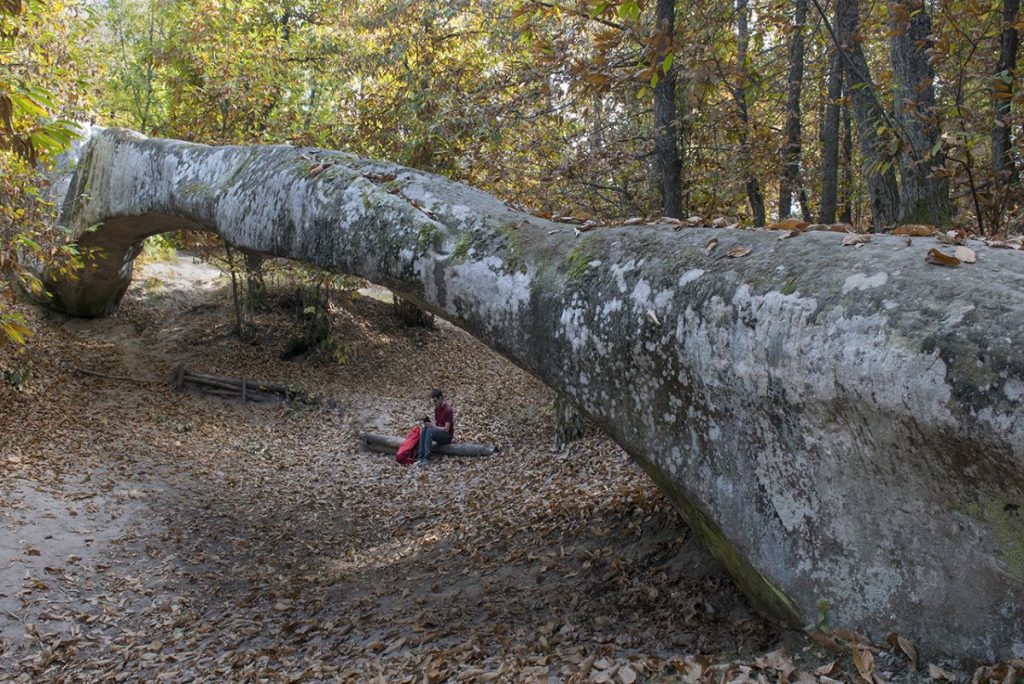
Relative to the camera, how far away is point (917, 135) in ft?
19.0

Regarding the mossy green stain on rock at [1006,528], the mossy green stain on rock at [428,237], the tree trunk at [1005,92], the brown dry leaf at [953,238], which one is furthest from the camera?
the tree trunk at [1005,92]

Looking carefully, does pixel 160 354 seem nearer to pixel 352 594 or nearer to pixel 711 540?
pixel 352 594

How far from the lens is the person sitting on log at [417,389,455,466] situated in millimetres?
10547

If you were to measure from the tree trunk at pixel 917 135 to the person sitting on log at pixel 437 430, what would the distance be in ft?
20.8

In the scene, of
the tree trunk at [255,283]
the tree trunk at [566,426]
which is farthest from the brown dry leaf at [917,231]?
the tree trunk at [255,283]

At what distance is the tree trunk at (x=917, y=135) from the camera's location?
575cm

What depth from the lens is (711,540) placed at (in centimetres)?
411

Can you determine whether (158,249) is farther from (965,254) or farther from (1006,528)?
(1006,528)

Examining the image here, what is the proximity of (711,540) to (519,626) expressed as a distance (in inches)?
56.4

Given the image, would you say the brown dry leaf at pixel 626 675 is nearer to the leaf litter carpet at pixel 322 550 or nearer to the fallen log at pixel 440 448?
the leaf litter carpet at pixel 322 550

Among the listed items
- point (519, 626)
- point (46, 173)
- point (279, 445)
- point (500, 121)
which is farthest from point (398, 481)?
point (46, 173)

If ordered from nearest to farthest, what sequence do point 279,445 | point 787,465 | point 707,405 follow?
point 787,465 → point 707,405 → point 279,445

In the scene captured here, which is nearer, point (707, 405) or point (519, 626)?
point (707, 405)

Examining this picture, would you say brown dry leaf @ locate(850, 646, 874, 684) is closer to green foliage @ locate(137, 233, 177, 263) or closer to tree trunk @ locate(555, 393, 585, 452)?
tree trunk @ locate(555, 393, 585, 452)
